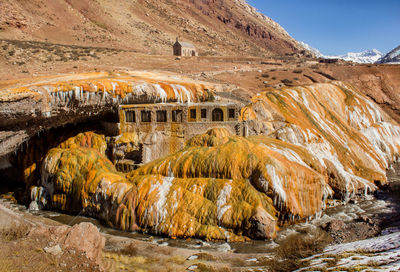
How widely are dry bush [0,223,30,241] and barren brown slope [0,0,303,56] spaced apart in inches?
2031

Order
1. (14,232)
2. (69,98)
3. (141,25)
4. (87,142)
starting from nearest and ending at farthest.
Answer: (14,232), (69,98), (87,142), (141,25)

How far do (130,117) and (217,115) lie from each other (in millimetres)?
6929

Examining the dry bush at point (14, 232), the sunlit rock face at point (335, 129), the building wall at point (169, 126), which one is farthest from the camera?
the sunlit rock face at point (335, 129)

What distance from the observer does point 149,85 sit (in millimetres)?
23828

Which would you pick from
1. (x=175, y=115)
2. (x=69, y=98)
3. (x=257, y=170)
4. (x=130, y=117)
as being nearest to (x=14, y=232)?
(x=69, y=98)

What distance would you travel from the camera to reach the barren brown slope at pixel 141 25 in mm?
60616

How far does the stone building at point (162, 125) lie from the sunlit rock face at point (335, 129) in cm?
330

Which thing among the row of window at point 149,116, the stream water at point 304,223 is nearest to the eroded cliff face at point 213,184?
the stream water at point 304,223

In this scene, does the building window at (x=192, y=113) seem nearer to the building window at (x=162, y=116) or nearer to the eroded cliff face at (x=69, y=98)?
the eroded cliff face at (x=69, y=98)

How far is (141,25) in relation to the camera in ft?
297

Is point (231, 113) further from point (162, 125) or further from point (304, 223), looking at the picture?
point (304, 223)

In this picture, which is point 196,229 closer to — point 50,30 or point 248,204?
point 248,204

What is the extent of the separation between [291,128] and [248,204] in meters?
11.5

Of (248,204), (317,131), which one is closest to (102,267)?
(248,204)
